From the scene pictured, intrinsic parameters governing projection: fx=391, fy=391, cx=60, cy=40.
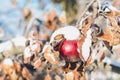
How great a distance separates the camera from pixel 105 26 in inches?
55.6

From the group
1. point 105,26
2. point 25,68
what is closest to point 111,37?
point 105,26

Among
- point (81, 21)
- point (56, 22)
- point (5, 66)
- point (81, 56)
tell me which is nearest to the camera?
point (81, 56)

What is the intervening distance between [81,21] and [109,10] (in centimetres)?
11

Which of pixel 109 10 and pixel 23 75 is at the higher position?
pixel 109 10

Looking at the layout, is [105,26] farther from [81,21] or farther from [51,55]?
[51,55]

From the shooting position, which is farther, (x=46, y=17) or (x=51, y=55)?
(x=46, y=17)

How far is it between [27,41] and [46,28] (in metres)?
1.30

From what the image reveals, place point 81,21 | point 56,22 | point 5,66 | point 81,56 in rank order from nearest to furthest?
point 81,56
point 81,21
point 5,66
point 56,22

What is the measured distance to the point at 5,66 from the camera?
7.35 feet

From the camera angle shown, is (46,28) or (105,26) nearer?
(105,26)

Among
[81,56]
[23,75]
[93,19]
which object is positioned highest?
[93,19]

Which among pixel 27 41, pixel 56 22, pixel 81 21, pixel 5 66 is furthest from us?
pixel 56 22

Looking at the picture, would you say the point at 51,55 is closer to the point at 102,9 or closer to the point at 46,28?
the point at 102,9

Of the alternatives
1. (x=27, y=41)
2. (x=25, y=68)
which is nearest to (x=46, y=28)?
(x=25, y=68)
